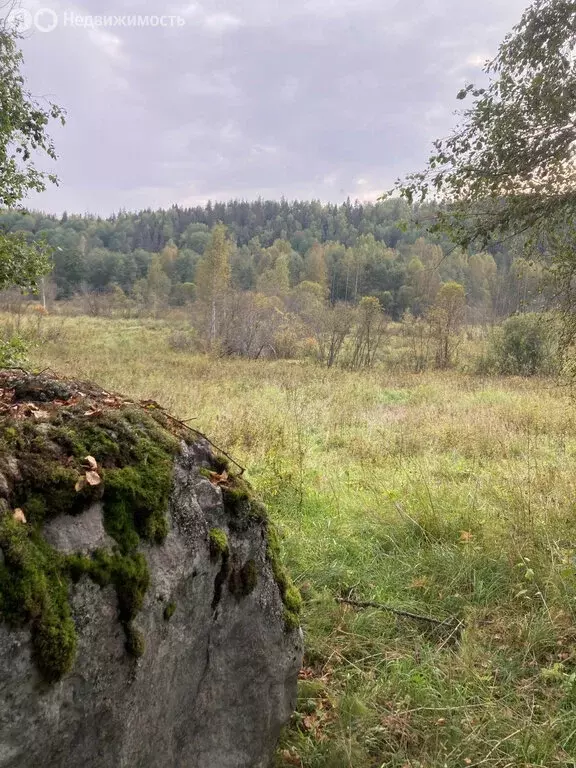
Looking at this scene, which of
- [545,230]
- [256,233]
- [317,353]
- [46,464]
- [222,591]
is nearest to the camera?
[46,464]

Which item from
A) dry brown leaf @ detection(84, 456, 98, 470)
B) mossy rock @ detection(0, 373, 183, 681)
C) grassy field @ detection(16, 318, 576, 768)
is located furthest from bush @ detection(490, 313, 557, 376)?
dry brown leaf @ detection(84, 456, 98, 470)

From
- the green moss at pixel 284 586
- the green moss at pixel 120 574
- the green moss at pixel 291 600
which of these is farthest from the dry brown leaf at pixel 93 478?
the green moss at pixel 291 600

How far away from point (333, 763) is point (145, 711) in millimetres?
1131

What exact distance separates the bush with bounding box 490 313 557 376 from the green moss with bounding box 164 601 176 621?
20.5m

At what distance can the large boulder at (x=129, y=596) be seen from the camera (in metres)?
1.38

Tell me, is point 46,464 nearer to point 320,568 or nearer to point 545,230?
point 320,568

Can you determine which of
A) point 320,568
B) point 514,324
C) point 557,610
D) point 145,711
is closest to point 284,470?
point 320,568

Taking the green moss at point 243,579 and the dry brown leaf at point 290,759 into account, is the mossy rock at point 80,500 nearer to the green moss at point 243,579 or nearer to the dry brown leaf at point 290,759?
the green moss at point 243,579

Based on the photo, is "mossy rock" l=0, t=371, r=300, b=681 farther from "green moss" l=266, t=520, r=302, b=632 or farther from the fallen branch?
the fallen branch

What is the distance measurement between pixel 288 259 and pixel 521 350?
175 feet

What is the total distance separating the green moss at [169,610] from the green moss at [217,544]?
0.82 feet

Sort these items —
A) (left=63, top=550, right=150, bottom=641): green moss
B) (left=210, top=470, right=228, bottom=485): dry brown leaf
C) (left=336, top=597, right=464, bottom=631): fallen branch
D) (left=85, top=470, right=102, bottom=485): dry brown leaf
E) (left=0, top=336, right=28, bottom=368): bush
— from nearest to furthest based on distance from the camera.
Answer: (left=63, top=550, right=150, bottom=641): green moss → (left=85, top=470, right=102, bottom=485): dry brown leaf → (left=210, top=470, right=228, bottom=485): dry brown leaf → (left=336, top=597, right=464, bottom=631): fallen branch → (left=0, top=336, right=28, bottom=368): bush

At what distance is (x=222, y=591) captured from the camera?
2.08m

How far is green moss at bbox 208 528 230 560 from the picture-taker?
203 cm
